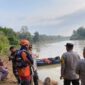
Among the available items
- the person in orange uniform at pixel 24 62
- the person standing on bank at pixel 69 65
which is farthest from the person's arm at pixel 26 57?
the person standing on bank at pixel 69 65

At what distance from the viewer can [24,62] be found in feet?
29.2

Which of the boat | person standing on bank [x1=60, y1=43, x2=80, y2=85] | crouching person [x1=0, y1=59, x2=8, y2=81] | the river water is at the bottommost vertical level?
the river water

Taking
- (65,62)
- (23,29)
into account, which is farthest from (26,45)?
(23,29)

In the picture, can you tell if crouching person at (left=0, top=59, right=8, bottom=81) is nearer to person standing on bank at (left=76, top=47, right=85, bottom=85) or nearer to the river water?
the river water

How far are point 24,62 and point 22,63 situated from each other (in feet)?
0.21

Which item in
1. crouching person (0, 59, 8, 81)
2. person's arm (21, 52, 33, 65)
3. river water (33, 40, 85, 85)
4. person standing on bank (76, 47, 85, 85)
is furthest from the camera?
river water (33, 40, 85, 85)

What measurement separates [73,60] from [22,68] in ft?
4.31

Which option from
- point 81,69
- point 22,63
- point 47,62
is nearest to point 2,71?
point 22,63

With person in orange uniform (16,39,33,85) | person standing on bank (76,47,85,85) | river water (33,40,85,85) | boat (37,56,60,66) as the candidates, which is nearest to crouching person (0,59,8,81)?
river water (33,40,85,85)

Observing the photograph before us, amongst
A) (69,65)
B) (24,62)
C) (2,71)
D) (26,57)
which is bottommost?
(2,71)

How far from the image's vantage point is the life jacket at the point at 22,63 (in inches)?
349

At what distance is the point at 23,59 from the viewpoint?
889 centimetres

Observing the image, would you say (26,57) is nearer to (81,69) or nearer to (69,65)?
(69,65)

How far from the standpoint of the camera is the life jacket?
8875mm
